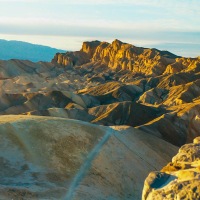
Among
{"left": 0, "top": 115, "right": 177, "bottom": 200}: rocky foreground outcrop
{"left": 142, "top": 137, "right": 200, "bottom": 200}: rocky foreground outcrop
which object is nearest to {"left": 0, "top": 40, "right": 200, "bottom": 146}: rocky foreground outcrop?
{"left": 0, "top": 115, "right": 177, "bottom": 200}: rocky foreground outcrop

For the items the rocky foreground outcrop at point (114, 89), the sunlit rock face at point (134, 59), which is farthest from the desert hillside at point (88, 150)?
the sunlit rock face at point (134, 59)

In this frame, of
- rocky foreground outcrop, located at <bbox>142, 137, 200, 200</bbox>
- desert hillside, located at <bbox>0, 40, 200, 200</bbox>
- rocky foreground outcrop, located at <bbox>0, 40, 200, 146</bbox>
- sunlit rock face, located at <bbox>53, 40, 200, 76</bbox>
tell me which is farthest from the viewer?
sunlit rock face, located at <bbox>53, 40, 200, 76</bbox>

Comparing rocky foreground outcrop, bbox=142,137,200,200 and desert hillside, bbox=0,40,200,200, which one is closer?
rocky foreground outcrop, bbox=142,137,200,200

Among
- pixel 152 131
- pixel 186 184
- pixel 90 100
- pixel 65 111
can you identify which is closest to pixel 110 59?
pixel 90 100

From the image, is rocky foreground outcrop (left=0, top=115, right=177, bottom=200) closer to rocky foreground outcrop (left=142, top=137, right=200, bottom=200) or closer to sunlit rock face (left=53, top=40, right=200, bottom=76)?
rocky foreground outcrop (left=142, top=137, right=200, bottom=200)

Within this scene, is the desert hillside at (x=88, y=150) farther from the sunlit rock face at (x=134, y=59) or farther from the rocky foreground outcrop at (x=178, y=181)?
the sunlit rock face at (x=134, y=59)

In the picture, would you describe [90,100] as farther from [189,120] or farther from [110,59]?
[110,59]

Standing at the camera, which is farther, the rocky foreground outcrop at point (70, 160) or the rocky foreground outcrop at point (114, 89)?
the rocky foreground outcrop at point (114, 89)

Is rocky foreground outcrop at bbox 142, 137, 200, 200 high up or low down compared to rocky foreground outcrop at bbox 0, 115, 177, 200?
up
